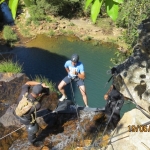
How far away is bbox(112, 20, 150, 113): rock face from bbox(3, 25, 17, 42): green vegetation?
1289 centimetres

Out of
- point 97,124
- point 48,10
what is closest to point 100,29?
point 48,10

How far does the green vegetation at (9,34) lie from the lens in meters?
16.1

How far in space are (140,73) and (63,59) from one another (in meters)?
10.6

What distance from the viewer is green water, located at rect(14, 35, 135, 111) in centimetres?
1217

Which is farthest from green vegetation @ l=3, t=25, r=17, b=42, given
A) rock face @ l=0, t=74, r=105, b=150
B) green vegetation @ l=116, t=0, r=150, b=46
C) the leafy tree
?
the leafy tree

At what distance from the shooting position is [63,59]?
47.3ft

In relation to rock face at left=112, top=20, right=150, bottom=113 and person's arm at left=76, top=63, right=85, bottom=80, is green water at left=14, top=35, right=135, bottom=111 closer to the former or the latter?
person's arm at left=76, top=63, right=85, bottom=80

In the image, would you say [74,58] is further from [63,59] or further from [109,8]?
[63,59]

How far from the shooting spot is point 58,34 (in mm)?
17047

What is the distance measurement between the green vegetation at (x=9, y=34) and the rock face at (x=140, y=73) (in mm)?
12894

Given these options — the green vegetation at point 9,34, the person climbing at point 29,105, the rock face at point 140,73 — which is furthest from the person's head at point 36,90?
the green vegetation at point 9,34

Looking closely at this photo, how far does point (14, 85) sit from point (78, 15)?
11.7 m

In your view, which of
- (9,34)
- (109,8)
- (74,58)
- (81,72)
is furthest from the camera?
(9,34)
